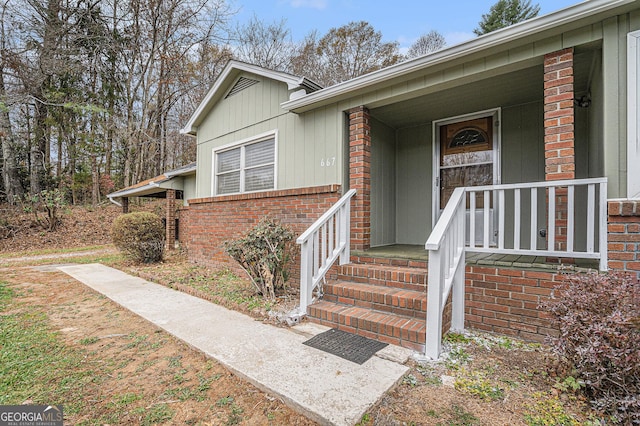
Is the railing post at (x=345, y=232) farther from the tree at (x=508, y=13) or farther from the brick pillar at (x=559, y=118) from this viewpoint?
the tree at (x=508, y=13)

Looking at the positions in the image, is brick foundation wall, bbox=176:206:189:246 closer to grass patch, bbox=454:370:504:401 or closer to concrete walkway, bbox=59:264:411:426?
concrete walkway, bbox=59:264:411:426

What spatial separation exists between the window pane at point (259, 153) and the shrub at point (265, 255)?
5.97ft

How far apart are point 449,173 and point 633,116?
2.54 m

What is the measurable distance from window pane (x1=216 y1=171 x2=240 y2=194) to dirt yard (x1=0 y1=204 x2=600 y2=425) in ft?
11.1

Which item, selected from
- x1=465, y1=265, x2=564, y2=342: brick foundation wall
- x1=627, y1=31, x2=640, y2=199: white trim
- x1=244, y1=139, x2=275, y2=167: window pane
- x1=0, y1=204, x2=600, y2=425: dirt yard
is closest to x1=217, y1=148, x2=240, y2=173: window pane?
x1=244, y1=139, x2=275, y2=167: window pane

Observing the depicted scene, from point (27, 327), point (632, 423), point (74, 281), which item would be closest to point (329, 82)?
point (74, 281)

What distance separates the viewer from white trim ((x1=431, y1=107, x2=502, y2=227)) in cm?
466

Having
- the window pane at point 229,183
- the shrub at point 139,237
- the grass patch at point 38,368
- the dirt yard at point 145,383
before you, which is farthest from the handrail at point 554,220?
the shrub at point 139,237

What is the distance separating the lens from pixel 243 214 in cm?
593

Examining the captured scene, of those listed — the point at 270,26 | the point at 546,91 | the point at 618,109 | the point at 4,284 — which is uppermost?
the point at 270,26

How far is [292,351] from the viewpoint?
2781mm

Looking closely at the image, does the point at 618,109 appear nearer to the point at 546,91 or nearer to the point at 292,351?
the point at 546,91

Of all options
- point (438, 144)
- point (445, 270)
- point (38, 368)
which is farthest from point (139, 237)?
point (445, 270)

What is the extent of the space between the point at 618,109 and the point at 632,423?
8.28 feet
